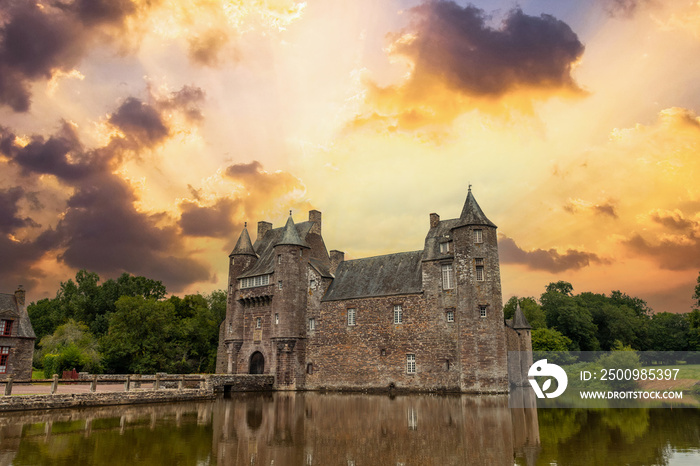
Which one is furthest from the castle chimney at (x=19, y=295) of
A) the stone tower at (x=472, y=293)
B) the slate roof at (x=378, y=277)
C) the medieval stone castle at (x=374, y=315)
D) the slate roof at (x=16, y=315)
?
the stone tower at (x=472, y=293)

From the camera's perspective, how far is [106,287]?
7006cm

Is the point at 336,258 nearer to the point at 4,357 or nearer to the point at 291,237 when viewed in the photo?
the point at 291,237

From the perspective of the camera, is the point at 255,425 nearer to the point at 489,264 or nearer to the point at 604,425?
the point at 604,425

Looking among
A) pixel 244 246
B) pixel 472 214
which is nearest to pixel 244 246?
pixel 244 246

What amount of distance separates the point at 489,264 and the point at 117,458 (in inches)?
1177

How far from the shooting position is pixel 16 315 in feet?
136

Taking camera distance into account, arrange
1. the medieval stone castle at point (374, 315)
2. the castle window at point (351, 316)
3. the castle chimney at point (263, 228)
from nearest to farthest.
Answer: the medieval stone castle at point (374, 315), the castle window at point (351, 316), the castle chimney at point (263, 228)

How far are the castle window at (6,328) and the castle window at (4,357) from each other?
1.12 metres

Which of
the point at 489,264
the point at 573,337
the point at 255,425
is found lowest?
the point at 255,425

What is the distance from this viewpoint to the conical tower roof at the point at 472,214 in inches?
1470

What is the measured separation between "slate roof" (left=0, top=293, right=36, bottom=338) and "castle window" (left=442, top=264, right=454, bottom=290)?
34918 millimetres

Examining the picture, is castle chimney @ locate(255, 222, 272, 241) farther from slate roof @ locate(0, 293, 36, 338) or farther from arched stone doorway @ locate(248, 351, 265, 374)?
slate roof @ locate(0, 293, 36, 338)

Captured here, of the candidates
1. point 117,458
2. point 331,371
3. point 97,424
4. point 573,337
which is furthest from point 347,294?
point 573,337

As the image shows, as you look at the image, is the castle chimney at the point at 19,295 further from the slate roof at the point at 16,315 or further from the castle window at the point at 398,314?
the castle window at the point at 398,314
